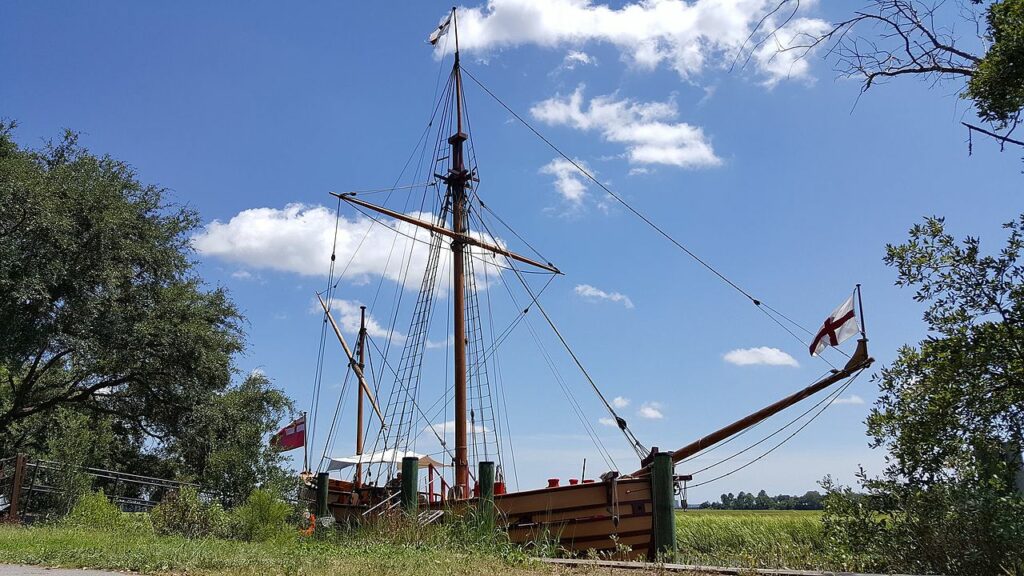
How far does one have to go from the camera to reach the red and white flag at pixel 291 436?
975 inches

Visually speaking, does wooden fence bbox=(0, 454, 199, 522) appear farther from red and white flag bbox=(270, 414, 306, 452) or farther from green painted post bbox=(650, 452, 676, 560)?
green painted post bbox=(650, 452, 676, 560)

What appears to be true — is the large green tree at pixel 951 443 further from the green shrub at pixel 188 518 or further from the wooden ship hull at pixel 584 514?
the green shrub at pixel 188 518

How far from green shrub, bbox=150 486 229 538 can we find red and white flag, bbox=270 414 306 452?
7.48 meters

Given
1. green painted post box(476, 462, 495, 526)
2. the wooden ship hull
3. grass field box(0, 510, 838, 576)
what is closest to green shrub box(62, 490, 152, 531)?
grass field box(0, 510, 838, 576)

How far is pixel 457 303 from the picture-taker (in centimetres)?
2166

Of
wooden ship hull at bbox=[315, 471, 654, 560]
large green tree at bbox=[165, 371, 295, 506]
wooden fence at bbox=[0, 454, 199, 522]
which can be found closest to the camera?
wooden ship hull at bbox=[315, 471, 654, 560]

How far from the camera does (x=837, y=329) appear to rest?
13055 millimetres

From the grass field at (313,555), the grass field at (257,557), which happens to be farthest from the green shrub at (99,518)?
the grass field at (257,557)

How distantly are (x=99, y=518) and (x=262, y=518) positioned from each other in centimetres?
345

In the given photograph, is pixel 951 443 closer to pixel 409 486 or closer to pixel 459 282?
pixel 409 486

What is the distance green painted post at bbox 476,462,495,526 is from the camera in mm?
11219

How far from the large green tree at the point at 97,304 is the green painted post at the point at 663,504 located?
600 inches

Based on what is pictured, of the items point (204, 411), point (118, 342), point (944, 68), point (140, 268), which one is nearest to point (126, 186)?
point (140, 268)

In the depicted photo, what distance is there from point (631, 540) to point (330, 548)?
5013mm
